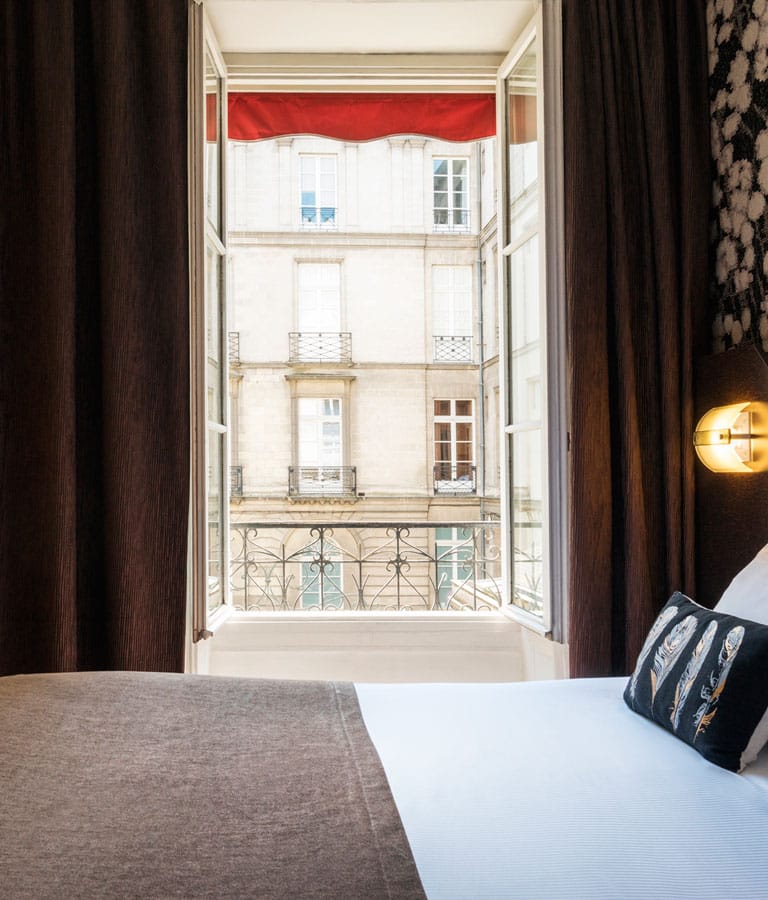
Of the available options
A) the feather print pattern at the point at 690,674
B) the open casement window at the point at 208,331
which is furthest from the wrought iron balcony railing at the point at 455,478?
the feather print pattern at the point at 690,674

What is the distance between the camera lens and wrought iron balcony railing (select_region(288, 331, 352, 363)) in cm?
958

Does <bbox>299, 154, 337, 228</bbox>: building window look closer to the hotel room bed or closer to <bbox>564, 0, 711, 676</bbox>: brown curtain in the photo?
<bbox>564, 0, 711, 676</bbox>: brown curtain

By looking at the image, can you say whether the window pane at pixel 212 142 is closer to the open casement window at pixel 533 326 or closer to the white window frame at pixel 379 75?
the white window frame at pixel 379 75

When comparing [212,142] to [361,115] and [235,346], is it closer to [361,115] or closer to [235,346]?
[361,115]

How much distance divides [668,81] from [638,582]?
4.66ft

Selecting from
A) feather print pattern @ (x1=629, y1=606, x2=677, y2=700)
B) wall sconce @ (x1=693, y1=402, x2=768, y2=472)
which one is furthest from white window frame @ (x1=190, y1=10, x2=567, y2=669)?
Result: feather print pattern @ (x1=629, y1=606, x2=677, y2=700)

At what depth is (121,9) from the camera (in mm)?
2113

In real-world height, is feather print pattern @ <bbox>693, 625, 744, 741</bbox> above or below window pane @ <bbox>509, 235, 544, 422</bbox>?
below

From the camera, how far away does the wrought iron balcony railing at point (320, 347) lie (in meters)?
9.58

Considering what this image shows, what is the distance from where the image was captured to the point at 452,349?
9797 millimetres

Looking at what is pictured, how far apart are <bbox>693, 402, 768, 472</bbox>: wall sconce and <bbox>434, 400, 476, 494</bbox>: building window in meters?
7.82

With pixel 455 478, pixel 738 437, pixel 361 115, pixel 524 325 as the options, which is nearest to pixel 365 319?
pixel 455 478

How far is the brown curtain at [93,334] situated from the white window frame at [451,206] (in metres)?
7.72

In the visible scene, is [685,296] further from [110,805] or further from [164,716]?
[110,805]
